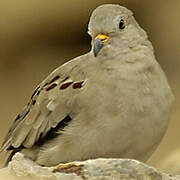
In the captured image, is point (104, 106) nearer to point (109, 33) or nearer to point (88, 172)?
point (109, 33)

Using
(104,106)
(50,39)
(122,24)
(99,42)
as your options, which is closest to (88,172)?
(104,106)

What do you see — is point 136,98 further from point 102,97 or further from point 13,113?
point 13,113

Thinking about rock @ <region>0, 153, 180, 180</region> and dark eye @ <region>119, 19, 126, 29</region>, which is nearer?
rock @ <region>0, 153, 180, 180</region>

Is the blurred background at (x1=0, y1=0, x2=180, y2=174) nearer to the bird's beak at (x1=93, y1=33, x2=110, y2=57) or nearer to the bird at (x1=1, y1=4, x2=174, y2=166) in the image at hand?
the bird at (x1=1, y1=4, x2=174, y2=166)

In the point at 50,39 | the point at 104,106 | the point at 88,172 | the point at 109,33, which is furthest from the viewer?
the point at 50,39

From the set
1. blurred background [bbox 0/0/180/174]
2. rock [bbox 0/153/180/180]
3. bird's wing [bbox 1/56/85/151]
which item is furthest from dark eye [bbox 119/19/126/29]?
blurred background [bbox 0/0/180/174]

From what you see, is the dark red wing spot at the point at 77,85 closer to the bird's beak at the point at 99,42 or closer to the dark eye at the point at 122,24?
the bird's beak at the point at 99,42

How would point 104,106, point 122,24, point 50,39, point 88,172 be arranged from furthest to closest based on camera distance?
point 50,39 → point 122,24 → point 104,106 → point 88,172
